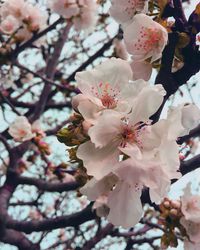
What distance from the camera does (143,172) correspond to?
0.81 m

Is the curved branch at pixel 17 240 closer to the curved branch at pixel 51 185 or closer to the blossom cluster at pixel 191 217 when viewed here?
the curved branch at pixel 51 185

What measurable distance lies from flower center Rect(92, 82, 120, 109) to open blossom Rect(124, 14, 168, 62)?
→ 0.64 ft

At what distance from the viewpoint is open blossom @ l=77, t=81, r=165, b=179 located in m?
0.84

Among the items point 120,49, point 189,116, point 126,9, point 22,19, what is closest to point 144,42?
point 126,9

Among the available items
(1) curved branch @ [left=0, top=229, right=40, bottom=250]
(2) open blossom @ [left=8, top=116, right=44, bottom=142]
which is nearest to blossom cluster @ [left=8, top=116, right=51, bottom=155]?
(2) open blossom @ [left=8, top=116, right=44, bottom=142]

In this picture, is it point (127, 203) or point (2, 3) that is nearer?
point (127, 203)

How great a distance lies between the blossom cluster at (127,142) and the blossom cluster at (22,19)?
233 cm

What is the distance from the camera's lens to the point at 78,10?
9.98ft

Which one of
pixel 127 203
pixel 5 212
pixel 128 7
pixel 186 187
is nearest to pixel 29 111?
pixel 5 212

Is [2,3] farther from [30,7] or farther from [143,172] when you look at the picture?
[143,172]

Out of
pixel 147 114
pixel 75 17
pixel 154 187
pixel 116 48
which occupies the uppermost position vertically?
pixel 116 48

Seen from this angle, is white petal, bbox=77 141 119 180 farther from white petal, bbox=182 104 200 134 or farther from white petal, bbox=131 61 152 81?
white petal, bbox=131 61 152 81

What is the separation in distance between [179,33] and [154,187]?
0.41m

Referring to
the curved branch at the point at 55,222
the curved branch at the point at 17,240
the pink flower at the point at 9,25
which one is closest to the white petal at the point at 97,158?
the curved branch at the point at 55,222
